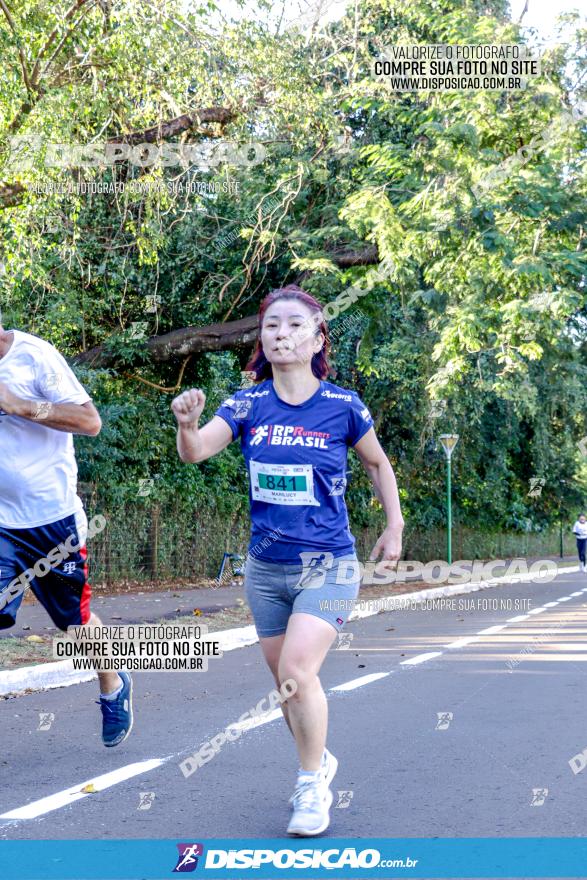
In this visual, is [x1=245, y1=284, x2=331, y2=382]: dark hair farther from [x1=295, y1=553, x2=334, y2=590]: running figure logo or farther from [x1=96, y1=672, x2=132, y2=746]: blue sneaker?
[x1=96, y1=672, x2=132, y2=746]: blue sneaker

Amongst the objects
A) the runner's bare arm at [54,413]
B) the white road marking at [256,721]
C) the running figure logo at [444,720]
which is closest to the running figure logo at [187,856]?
the runner's bare arm at [54,413]

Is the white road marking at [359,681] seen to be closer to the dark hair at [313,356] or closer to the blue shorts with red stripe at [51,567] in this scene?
the blue shorts with red stripe at [51,567]

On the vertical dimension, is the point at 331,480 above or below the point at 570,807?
above

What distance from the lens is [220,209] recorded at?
67.9 feet

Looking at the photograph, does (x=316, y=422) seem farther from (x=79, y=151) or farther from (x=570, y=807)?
(x=79, y=151)

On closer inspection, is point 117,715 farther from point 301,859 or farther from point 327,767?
point 301,859

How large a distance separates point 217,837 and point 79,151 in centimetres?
1049

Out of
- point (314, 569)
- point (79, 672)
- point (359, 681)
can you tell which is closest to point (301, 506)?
Result: point (314, 569)

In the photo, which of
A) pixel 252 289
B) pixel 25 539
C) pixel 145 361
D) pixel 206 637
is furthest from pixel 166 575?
pixel 25 539

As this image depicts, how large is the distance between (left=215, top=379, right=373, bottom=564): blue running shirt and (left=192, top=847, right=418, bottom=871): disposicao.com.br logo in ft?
3.57

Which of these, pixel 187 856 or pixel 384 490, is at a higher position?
pixel 384 490

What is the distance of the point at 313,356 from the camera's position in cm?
498

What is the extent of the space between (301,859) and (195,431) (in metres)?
1.60

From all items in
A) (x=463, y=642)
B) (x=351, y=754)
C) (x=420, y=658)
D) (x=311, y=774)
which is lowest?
(x=463, y=642)
